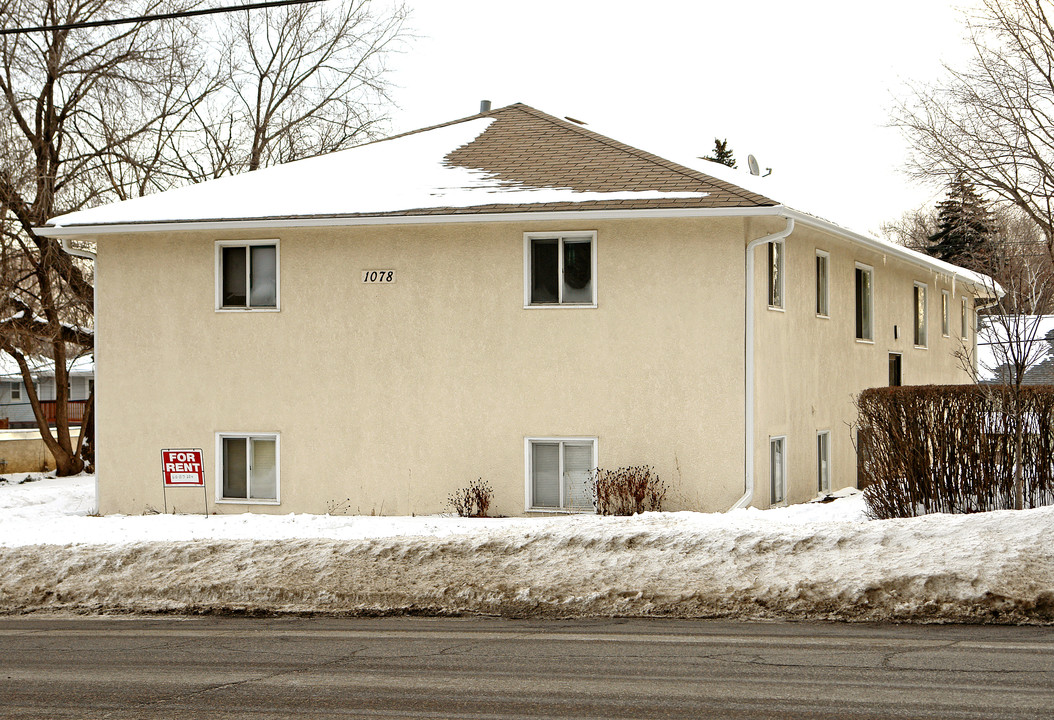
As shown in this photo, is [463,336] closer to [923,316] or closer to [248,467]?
[248,467]

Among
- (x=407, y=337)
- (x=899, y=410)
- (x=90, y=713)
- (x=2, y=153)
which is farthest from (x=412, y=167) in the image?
(x=90, y=713)

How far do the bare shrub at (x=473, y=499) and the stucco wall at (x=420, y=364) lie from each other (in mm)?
148

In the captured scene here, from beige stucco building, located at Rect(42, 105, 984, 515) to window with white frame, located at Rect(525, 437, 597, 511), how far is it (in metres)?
Result: 0.03

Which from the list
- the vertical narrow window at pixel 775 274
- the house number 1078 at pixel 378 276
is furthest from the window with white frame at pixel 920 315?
the house number 1078 at pixel 378 276

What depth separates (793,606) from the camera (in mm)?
9758

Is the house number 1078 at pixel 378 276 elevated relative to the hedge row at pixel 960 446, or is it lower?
elevated

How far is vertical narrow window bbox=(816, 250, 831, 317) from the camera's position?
20070 mm

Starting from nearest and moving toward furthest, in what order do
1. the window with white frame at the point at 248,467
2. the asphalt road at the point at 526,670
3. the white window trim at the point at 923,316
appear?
the asphalt road at the point at 526,670, the window with white frame at the point at 248,467, the white window trim at the point at 923,316

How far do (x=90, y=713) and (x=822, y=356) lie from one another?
597 inches

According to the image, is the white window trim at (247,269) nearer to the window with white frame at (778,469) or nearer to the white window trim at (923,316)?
the window with white frame at (778,469)

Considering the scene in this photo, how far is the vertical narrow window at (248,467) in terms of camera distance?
60.0 feet

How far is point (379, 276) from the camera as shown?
58.5 ft

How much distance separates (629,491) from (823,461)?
501 centimetres

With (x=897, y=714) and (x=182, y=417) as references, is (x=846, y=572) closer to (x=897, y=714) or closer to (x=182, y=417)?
(x=897, y=714)
